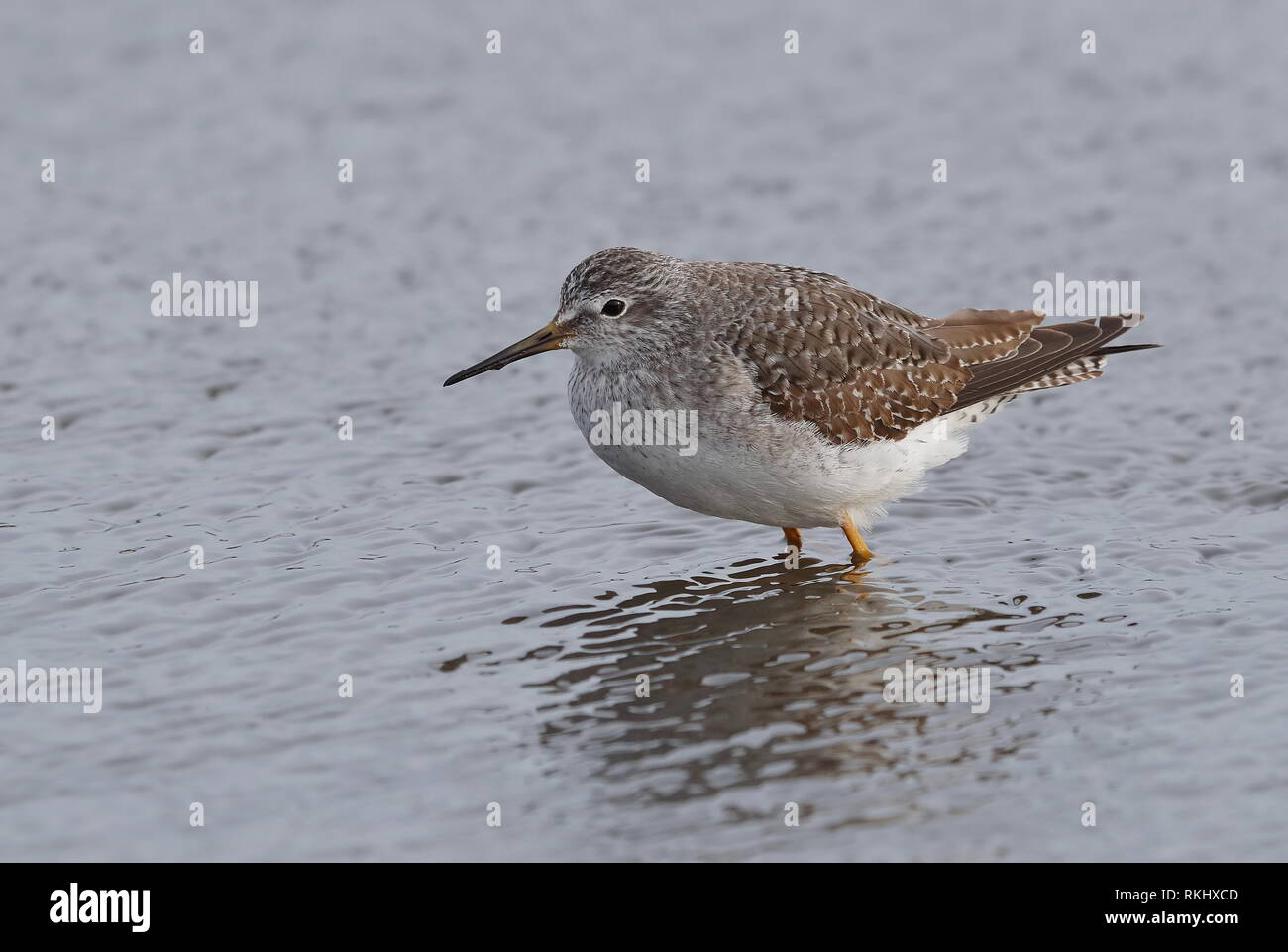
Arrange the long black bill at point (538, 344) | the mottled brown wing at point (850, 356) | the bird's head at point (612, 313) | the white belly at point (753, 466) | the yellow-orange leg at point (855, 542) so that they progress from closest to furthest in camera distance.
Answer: the white belly at point (753, 466), the mottled brown wing at point (850, 356), the bird's head at point (612, 313), the long black bill at point (538, 344), the yellow-orange leg at point (855, 542)

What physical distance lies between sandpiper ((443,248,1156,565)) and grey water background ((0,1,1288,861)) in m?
0.72

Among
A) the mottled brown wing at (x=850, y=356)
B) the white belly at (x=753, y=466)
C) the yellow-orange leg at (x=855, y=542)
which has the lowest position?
the yellow-orange leg at (x=855, y=542)

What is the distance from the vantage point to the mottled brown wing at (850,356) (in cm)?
1131

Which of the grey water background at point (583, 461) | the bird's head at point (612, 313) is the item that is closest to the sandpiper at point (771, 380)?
the bird's head at point (612, 313)

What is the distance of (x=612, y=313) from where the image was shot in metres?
11.6

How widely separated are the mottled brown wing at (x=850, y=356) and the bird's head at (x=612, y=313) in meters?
0.52

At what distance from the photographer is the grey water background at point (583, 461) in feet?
28.1

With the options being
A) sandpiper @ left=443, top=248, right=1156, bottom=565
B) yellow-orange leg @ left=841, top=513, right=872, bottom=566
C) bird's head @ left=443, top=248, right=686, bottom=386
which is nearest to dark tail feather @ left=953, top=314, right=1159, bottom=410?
sandpiper @ left=443, top=248, right=1156, bottom=565

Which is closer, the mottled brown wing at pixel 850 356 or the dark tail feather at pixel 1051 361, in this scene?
the mottled brown wing at pixel 850 356

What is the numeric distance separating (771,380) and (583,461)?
9.44 feet

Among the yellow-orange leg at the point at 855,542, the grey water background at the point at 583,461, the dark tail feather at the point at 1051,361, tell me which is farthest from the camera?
the dark tail feather at the point at 1051,361

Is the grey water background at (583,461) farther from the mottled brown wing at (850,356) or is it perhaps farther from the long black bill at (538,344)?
the long black bill at (538,344)

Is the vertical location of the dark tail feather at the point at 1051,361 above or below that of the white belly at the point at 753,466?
above
